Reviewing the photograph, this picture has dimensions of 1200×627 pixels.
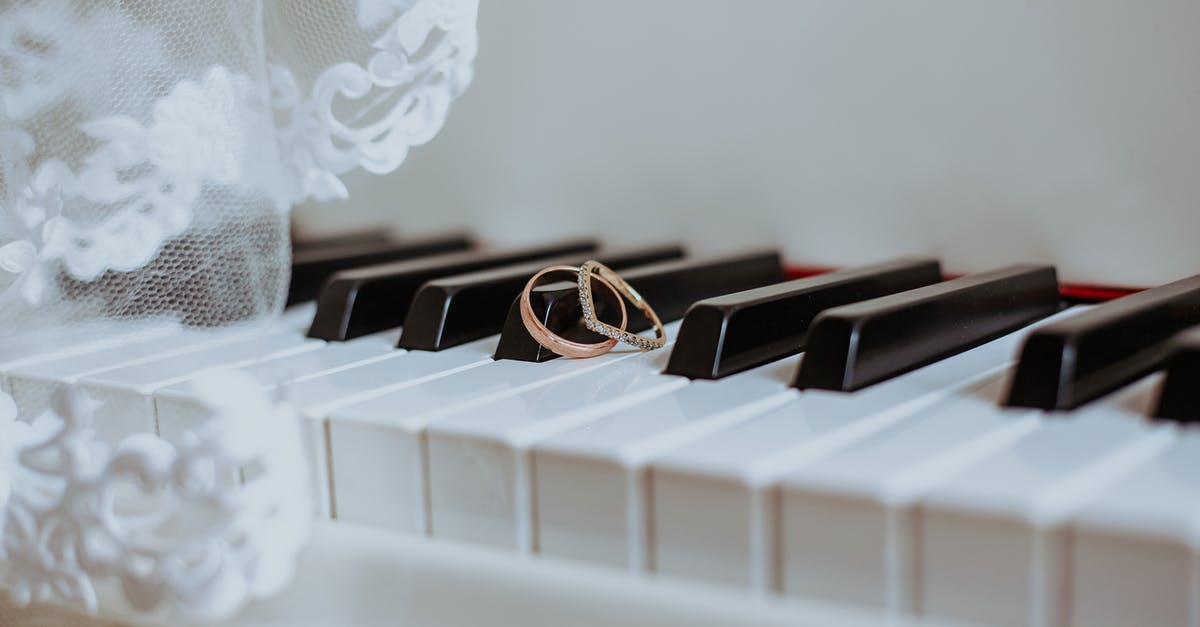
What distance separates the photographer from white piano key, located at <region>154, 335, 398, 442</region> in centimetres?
80

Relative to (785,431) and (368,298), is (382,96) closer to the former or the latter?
(368,298)

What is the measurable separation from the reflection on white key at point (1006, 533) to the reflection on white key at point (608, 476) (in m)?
0.15

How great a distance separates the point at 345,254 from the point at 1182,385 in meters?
0.91

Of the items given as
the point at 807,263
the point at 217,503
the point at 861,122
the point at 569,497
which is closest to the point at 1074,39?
the point at 861,122

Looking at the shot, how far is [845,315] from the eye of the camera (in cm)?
73

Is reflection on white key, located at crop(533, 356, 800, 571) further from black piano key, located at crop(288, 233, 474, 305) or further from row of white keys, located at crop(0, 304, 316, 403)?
black piano key, located at crop(288, 233, 474, 305)

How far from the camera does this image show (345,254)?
1.29 metres

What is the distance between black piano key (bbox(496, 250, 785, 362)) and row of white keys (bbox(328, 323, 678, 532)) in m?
0.10

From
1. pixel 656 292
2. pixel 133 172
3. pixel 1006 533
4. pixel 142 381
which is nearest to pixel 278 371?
pixel 142 381

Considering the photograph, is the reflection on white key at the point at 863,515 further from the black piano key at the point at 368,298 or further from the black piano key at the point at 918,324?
the black piano key at the point at 368,298

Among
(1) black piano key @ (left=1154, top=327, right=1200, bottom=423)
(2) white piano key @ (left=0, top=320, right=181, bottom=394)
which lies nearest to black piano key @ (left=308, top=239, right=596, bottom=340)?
(2) white piano key @ (left=0, top=320, right=181, bottom=394)

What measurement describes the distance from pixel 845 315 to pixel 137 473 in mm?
468

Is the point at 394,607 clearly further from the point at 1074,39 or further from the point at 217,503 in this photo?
the point at 1074,39

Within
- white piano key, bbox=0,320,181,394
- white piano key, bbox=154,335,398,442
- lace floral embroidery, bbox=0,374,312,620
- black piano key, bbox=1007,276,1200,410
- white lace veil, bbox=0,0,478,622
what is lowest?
lace floral embroidery, bbox=0,374,312,620
